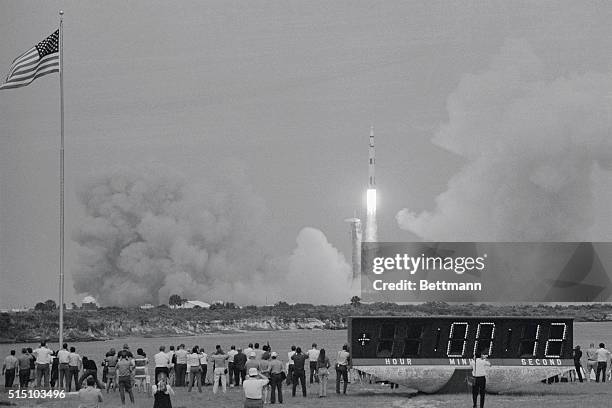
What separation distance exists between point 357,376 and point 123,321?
118 m

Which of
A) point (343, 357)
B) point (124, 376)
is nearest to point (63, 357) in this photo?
point (124, 376)

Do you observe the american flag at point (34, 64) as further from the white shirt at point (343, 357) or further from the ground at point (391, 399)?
the white shirt at point (343, 357)

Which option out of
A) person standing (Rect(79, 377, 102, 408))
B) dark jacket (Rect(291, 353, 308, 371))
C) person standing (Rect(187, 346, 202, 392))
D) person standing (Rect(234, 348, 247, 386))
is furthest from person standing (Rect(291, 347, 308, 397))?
person standing (Rect(79, 377, 102, 408))

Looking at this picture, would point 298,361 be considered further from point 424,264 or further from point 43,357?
point 424,264

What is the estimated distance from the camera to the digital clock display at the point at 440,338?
4219 centimetres

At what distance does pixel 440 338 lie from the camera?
139 ft

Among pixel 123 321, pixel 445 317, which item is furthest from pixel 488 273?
pixel 445 317

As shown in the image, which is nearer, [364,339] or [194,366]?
[364,339]

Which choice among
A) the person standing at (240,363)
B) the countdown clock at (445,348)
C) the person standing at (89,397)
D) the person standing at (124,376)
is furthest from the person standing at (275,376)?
the person standing at (89,397)

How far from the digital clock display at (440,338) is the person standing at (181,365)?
21.9ft

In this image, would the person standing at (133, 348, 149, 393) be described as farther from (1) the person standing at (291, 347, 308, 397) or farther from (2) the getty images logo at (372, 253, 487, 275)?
(2) the getty images logo at (372, 253, 487, 275)

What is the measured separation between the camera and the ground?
129 feet

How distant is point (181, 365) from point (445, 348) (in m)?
10.1

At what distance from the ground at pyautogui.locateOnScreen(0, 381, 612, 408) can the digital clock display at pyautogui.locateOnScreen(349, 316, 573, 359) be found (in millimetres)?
1583
